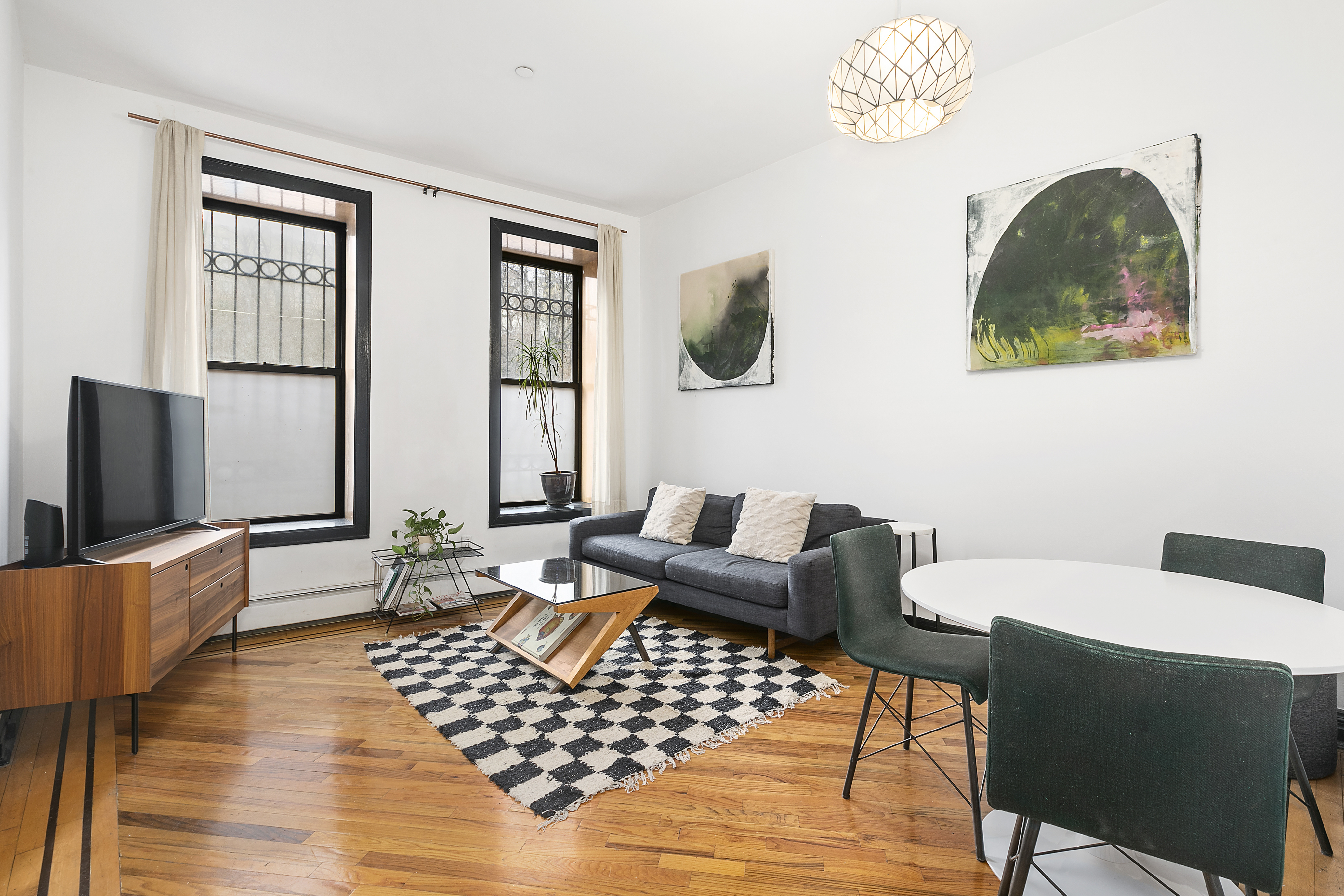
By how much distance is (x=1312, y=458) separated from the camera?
7.93 ft

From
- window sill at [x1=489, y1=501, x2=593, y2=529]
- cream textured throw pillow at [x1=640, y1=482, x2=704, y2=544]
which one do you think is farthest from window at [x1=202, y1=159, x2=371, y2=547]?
cream textured throw pillow at [x1=640, y1=482, x2=704, y2=544]

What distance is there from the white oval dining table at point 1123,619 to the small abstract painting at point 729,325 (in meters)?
2.72

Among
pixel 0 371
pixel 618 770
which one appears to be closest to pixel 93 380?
pixel 0 371

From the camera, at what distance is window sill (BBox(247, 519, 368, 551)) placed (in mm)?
3766

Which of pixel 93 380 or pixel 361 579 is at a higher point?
pixel 93 380

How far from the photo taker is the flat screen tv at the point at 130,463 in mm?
2408

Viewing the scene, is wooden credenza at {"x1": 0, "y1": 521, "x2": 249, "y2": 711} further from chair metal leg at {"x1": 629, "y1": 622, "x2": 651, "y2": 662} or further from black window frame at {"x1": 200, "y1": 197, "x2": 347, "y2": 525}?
chair metal leg at {"x1": 629, "y1": 622, "x2": 651, "y2": 662}

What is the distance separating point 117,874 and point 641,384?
441 centimetres

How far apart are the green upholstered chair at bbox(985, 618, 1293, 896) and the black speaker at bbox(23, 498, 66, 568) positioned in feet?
10.6

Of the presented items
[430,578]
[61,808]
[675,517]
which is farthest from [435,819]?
[675,517]

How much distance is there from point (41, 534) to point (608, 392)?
3457 mm

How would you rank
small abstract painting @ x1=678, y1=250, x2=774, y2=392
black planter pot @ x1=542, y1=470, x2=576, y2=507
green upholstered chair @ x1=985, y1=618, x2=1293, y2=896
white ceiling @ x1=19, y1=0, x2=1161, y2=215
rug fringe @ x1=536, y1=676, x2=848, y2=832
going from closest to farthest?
green upholstered chair @ x1=985, y1=618, x2=1293, y2=896
rug fringe @ x1=536, y1=676, x2=848, y2=832
white ceiling @ x1=19, y1=0, x2=1161, y2=215
small abstract painting @ x1=678, y1=250, x2=774, y2=392
black planter pot @ x1=542, y1=470, x2=576, y2=507

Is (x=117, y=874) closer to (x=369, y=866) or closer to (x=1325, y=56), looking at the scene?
(x=369, y=866)

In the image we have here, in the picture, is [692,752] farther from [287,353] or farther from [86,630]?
[287,353]
